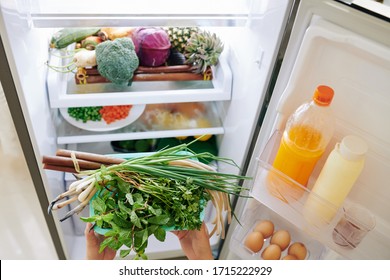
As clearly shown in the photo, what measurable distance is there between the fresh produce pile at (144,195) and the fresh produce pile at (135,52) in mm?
355

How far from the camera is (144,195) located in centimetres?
110

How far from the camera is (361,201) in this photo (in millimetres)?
1027

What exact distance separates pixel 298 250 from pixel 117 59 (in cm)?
82

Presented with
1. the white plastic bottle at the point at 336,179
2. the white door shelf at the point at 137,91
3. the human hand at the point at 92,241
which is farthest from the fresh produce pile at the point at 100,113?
the white plastic bottle at the point at 336,179

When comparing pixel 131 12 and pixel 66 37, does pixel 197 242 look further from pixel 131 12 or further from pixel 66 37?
pixel 66 37

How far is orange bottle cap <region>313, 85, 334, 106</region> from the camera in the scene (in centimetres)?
86

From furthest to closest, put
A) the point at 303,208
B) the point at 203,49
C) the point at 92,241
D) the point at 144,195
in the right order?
1. the point at 203,49
2. the point at 92,241
3. the point at 144,195
4. the point at 303,208

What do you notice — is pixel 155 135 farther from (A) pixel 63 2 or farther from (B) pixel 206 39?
(A) pixel 63 2

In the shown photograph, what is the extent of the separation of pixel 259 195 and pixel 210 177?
0.53ft

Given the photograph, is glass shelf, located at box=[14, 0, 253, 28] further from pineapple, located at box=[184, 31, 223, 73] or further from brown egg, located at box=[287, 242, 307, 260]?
brown egg, located at box=[287, 242, 307, 260]

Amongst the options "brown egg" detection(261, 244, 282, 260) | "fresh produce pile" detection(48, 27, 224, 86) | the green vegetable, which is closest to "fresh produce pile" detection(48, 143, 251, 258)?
"brown egg" detection(261, 244, 282, 260)

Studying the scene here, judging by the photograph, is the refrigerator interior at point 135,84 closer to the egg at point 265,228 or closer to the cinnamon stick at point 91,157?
the cinnamon stick at point 91,157

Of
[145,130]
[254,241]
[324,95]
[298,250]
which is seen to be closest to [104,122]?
[145,130]

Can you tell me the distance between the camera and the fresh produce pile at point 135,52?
136 cm
